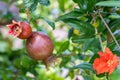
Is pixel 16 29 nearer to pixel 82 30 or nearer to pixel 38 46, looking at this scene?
pixel 38 46

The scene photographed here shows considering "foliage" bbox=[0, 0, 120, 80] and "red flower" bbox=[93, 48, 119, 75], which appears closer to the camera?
"red flower" bbox=[93, 48, 119, 75]

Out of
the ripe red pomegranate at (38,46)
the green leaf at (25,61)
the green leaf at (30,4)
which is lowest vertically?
the green leaf at (25,61)

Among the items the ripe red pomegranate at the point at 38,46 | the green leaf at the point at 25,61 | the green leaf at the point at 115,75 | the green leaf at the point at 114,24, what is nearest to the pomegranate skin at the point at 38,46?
the ripe red pomegranate at the point at 38,46

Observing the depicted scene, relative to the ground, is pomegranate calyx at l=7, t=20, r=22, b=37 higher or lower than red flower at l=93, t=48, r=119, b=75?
higher

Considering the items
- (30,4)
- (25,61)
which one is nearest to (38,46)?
(30,4)

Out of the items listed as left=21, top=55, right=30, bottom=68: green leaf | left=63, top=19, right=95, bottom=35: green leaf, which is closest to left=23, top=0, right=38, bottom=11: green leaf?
left=63, top=19, right=95, bottom=35: green leaf

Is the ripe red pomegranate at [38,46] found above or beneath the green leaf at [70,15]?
beneath

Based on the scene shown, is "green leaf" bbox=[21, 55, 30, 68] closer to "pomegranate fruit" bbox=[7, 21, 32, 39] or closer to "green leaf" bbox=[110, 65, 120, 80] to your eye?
"pomegranate fruit" bbox=[7, 21, 32, 39]

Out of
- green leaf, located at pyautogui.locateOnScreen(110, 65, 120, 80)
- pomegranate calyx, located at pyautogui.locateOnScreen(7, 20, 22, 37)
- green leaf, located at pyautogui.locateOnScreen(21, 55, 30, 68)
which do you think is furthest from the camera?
green leaf, located at pyautogui.locateOnScreen(21, 55, 30, 68)

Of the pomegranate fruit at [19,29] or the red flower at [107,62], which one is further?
the pomegranate fruit at [19,29]

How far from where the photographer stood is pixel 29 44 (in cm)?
98

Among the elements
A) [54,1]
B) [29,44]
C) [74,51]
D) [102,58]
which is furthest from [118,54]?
[54,1]

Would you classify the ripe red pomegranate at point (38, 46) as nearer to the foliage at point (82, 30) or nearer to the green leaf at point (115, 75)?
the foliage at point (82, 30)

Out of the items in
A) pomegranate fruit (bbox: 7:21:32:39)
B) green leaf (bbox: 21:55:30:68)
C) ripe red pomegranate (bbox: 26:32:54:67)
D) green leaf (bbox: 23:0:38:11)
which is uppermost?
green leaf (bbox: 23:0:38:11)
